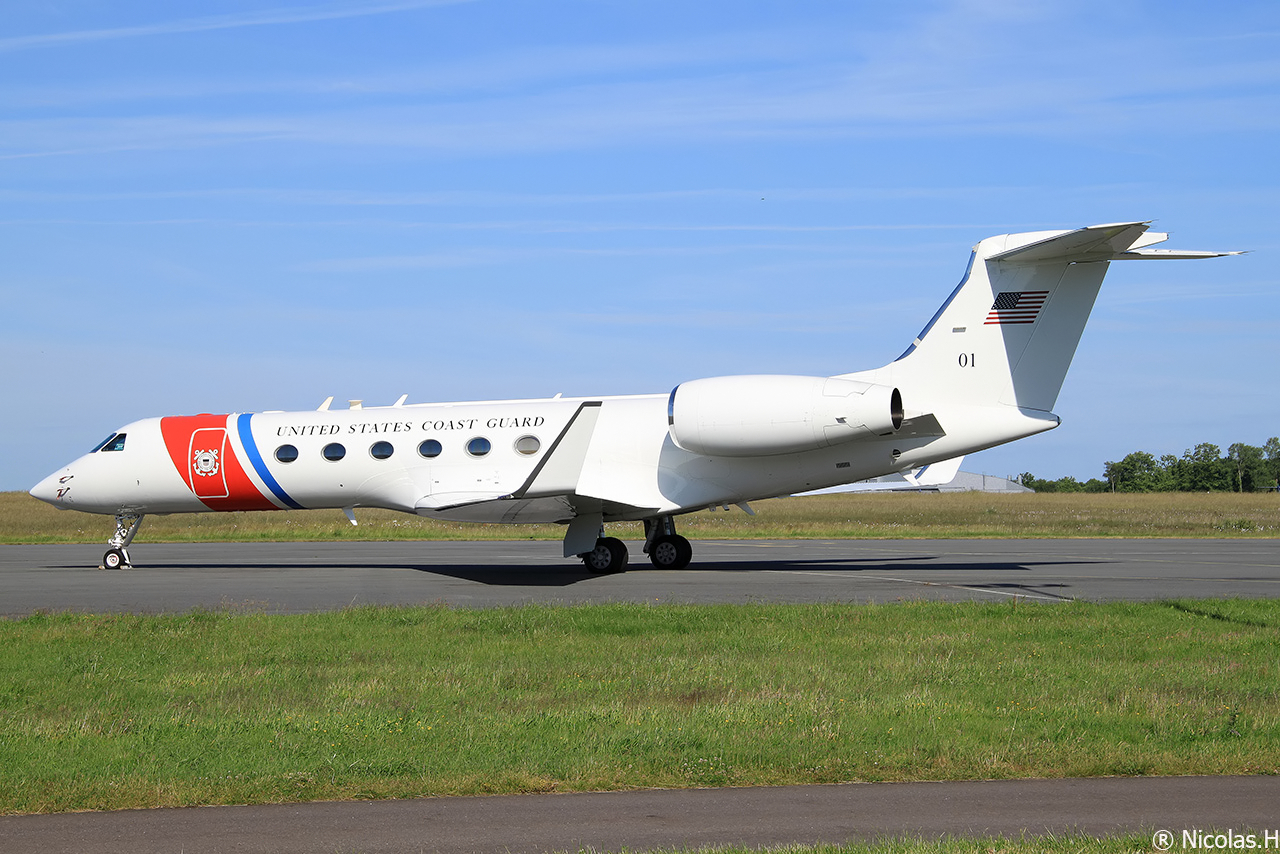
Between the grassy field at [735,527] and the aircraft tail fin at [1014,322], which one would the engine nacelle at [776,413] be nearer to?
the aircraft tail fin at [1014,322]

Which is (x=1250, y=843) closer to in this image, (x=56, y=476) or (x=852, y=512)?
(x=56, y=476)

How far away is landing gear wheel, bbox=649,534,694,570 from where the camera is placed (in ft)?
75.0

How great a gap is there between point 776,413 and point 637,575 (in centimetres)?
427

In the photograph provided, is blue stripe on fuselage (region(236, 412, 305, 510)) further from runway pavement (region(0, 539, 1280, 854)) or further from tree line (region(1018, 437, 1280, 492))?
tree line (region(1018, 437, 1280, 492))

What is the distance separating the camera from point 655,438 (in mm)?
21672

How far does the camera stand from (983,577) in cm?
1995

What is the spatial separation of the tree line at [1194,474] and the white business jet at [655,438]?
320 ft

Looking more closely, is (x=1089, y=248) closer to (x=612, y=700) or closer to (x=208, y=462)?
(x=612, y=700)

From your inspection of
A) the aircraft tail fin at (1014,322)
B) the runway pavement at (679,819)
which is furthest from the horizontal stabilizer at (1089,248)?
the runway pavement at (679,819)

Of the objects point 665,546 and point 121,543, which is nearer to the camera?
point 665,546

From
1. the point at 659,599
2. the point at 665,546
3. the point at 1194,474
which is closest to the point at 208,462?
the point at 665,546

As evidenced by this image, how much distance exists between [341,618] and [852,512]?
45.1 m

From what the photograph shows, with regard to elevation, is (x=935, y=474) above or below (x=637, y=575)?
above

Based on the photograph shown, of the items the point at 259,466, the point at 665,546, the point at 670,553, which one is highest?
the point at 259,466
